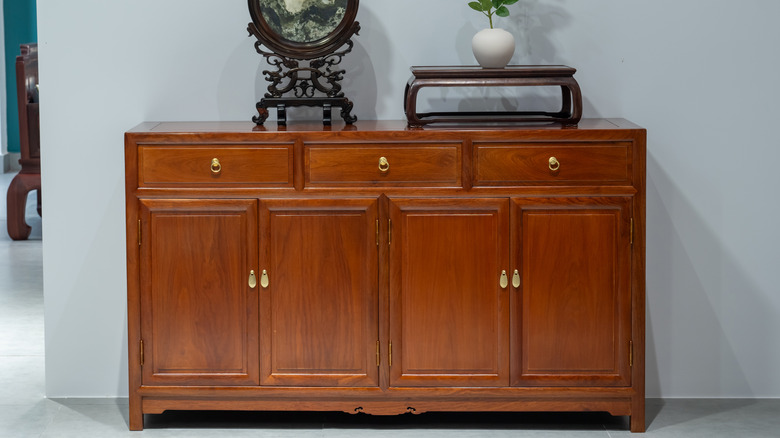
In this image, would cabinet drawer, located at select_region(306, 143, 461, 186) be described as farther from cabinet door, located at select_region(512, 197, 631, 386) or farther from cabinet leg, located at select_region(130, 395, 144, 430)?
cabinet leg, located at select_region(130, 395, 144, 430)

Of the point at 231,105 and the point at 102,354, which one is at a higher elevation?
the point at 231,105

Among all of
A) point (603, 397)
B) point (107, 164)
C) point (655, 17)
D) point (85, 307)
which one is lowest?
point (603, 397)

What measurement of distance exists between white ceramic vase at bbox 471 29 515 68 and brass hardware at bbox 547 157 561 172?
39 centimetres

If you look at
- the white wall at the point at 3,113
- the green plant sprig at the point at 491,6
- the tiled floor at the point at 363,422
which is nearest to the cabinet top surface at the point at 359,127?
the green plant sprig at the point at 491,6

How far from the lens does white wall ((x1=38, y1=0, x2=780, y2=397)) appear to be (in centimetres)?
344

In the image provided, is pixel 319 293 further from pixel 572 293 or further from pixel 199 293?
pixel 572 293

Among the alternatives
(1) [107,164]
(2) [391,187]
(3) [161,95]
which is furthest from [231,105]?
(2) [391,187]

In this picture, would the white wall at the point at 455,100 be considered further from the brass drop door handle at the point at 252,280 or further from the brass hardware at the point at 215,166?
the brass drop door handle at the point at 252,280

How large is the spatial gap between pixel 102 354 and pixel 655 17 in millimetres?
2275

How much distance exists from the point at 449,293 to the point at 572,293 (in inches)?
15.2

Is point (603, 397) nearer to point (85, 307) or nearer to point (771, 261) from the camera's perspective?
point (771, 261)

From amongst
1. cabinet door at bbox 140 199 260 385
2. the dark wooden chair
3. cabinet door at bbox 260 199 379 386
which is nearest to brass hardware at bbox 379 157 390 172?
cabinet door at bbox 260 199 379 386

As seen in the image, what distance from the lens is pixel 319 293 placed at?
312 centimetres

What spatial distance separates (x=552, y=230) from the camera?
3102mm
